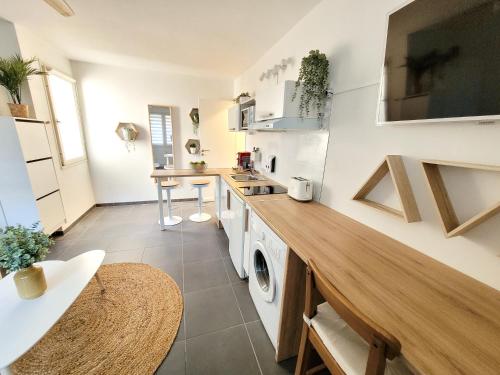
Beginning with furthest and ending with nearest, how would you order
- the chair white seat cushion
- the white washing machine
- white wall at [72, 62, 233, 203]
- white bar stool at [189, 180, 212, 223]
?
white wall at [72, 62, 233, 203] → white bar stool at [189, 180, 212, 223] → the white washing machine → the chair white seat cushion

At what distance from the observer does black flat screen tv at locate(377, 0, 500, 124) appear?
79 centimetres

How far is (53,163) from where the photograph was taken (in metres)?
2.69

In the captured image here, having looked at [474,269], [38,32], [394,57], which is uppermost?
[38,32]

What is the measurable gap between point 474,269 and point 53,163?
4.02 meters

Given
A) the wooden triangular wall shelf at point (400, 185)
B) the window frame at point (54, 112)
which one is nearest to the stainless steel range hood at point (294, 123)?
the wooden triangular wall shelf at point (400, 185)

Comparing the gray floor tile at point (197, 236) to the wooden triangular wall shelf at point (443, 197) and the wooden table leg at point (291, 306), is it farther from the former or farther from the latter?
the wooden triangular wall shelf at point (443, 197)

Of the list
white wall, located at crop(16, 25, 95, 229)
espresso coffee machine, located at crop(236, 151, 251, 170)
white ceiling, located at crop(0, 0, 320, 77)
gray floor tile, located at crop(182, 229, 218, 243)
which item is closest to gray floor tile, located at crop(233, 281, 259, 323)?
gray floor tile, located at crop(182, 229, 218, 243)

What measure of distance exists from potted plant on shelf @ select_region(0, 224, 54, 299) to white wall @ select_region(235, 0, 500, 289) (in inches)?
80.0

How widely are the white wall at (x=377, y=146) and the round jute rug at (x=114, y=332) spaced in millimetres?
1649

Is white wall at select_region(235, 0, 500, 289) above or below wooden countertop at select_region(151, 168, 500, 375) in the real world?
above

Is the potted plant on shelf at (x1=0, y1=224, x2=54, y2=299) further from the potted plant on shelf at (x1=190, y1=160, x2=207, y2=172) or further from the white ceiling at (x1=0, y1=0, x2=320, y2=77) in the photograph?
the potted plant on shelf at (x1=190, y1=160, x2=207, y2=172)

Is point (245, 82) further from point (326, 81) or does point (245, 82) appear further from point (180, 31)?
point (326, 81)

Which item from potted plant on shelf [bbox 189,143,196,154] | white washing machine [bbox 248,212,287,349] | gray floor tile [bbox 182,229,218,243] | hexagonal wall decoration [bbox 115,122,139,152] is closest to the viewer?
white washing machine [bbox 248,212,287,349]

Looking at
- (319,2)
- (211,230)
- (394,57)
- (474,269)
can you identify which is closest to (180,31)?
(319,2)
